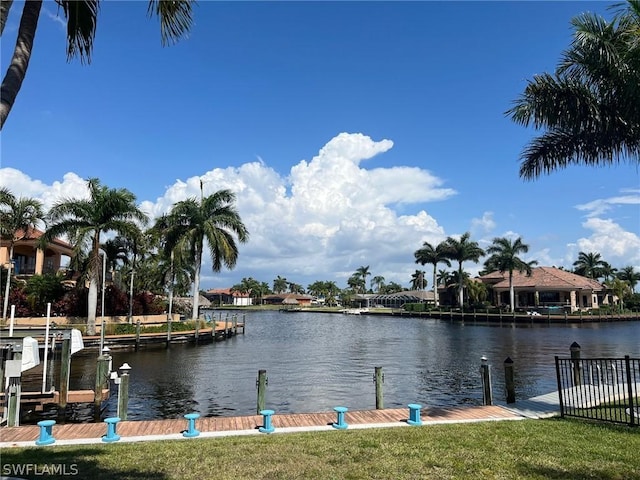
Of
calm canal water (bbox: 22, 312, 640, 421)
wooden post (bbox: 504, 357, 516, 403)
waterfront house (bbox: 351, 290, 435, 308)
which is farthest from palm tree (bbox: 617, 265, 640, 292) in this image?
wooden post (bbox: 504, 357, 516, 403)

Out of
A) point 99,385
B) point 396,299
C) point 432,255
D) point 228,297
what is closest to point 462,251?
point 432,255

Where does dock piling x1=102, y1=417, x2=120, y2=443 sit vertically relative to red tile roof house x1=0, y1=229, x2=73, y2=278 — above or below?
below

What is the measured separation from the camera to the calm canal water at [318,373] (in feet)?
56.1

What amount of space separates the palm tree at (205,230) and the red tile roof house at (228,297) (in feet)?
399

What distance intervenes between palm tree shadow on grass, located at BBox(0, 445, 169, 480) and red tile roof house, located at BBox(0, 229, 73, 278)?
132 ft

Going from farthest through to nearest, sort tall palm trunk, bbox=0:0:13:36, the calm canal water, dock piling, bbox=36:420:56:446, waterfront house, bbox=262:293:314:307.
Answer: waterfront house, bbox=262:293:314:307 < the calm canal water < dock piling, bbox=36:420:56:446 < tall palm trunk, bbox=0:0:13:36

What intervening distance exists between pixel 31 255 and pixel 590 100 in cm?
5299

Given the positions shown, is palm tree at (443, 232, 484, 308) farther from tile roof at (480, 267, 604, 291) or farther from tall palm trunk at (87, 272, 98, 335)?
tall palm trunk at (87, 272, 98, 335)

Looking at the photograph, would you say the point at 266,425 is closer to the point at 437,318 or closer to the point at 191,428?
the point at 191,428

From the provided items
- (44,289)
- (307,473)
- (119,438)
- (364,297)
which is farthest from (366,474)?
(364,297)

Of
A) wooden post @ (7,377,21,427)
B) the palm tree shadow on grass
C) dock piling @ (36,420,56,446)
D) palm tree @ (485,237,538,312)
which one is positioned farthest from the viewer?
palm tree @ (485,237,538,312)

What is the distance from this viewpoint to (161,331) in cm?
3688

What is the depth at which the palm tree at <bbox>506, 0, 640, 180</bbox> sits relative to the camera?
1342cm

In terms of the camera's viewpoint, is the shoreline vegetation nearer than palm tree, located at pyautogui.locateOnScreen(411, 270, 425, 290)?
Yes
